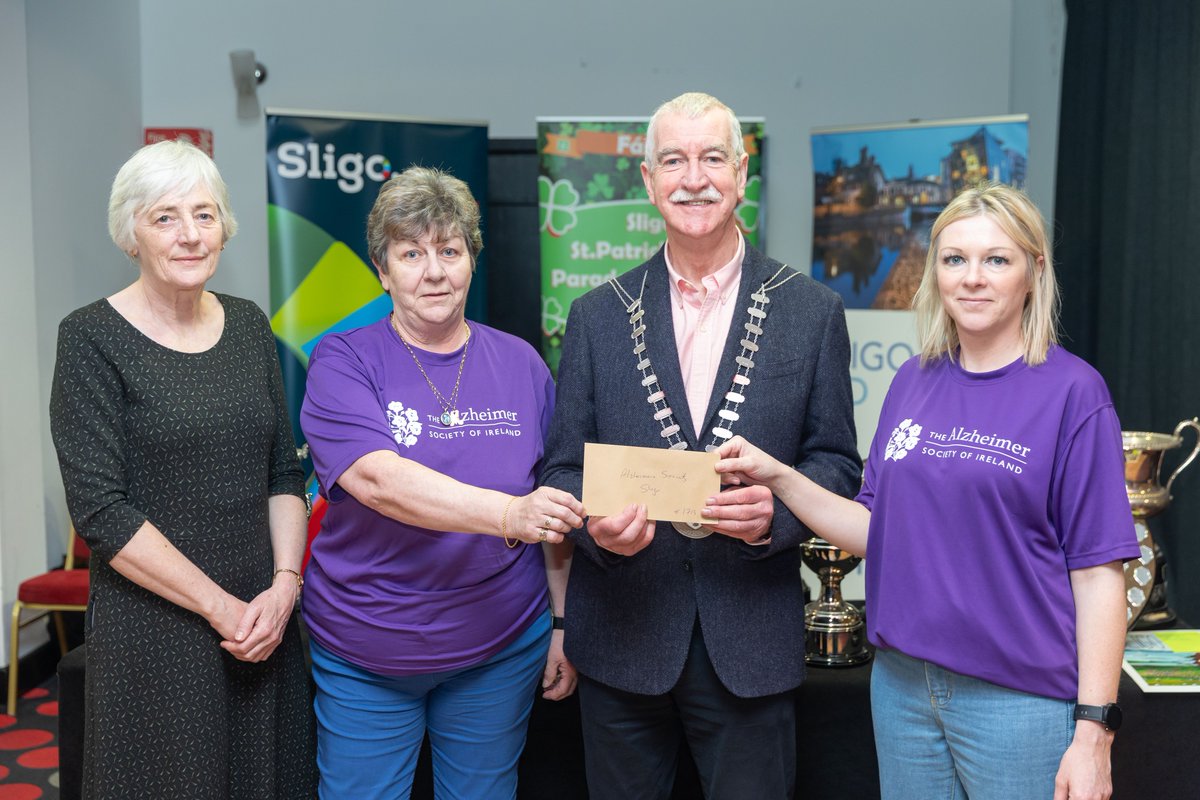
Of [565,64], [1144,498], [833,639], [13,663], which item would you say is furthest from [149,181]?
[565,64]

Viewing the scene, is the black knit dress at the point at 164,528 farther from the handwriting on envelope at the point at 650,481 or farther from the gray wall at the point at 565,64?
the gray wall at the point at 565,64

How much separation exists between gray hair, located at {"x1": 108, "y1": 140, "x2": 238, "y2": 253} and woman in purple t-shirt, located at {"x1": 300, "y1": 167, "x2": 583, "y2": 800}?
14.1 inches

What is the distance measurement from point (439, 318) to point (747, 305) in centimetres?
59

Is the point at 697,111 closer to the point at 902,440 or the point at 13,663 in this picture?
Result: the point at 902,440

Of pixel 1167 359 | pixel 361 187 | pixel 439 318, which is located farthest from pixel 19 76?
pixel 1167 359

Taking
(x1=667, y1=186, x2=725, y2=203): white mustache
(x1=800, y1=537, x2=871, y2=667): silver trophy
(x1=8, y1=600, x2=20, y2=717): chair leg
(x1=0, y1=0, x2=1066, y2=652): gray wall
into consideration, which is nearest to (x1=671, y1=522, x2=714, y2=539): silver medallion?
(x1=667, y1=186, x2=725, y2=203): white mustache

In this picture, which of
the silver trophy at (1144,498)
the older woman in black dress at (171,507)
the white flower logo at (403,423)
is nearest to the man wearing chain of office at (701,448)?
the white flower logo at (403,423)

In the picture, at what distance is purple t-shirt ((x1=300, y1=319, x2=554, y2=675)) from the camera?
1917mm

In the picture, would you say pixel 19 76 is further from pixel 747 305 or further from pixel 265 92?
pixel 747 305

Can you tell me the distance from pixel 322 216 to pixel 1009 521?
4.10 metres

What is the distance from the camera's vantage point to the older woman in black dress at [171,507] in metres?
1.83

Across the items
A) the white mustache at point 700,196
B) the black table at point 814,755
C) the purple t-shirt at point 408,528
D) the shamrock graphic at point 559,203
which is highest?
the shamrock graphic at point 559,203

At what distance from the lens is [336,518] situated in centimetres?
199

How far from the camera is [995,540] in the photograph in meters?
1.62
